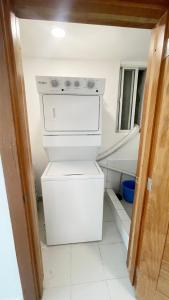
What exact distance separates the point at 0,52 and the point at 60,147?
3.90 ft

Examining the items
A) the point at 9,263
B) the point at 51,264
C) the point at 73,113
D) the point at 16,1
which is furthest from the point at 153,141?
the point at 51,264

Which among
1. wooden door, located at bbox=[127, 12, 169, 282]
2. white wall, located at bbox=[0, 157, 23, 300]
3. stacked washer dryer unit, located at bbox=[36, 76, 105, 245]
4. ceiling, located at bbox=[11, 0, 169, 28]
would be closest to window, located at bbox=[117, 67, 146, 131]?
stacked washer dryer unit, located at bbox=[36, 76, 105, 245]

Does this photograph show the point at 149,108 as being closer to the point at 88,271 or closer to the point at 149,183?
the point at 149,183

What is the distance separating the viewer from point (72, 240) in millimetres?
1757

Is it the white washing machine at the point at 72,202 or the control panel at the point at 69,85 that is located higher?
the control panel at the point at 69,85

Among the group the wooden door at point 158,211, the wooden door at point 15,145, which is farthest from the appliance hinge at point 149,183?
the wooden door at point 15,145

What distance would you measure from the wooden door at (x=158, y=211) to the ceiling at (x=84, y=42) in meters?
0.75

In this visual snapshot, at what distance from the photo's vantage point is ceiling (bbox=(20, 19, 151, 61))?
4.34 ft

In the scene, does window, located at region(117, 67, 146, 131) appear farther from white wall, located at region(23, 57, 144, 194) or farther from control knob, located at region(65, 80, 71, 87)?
control knob, located at region(65, 80, 71, 87)

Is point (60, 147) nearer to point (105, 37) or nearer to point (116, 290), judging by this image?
point (105, 37)

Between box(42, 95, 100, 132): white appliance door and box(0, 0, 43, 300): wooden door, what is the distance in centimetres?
72

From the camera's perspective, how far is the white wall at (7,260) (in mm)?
928

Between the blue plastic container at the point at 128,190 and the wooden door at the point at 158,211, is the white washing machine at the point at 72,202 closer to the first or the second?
the wooden door at the point at 158,211

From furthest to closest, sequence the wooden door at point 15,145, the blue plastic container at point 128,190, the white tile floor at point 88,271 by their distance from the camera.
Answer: the blue plastic container at point 128,190 → the white tile floor at point 88,271 → the wooden door at point 15,145
